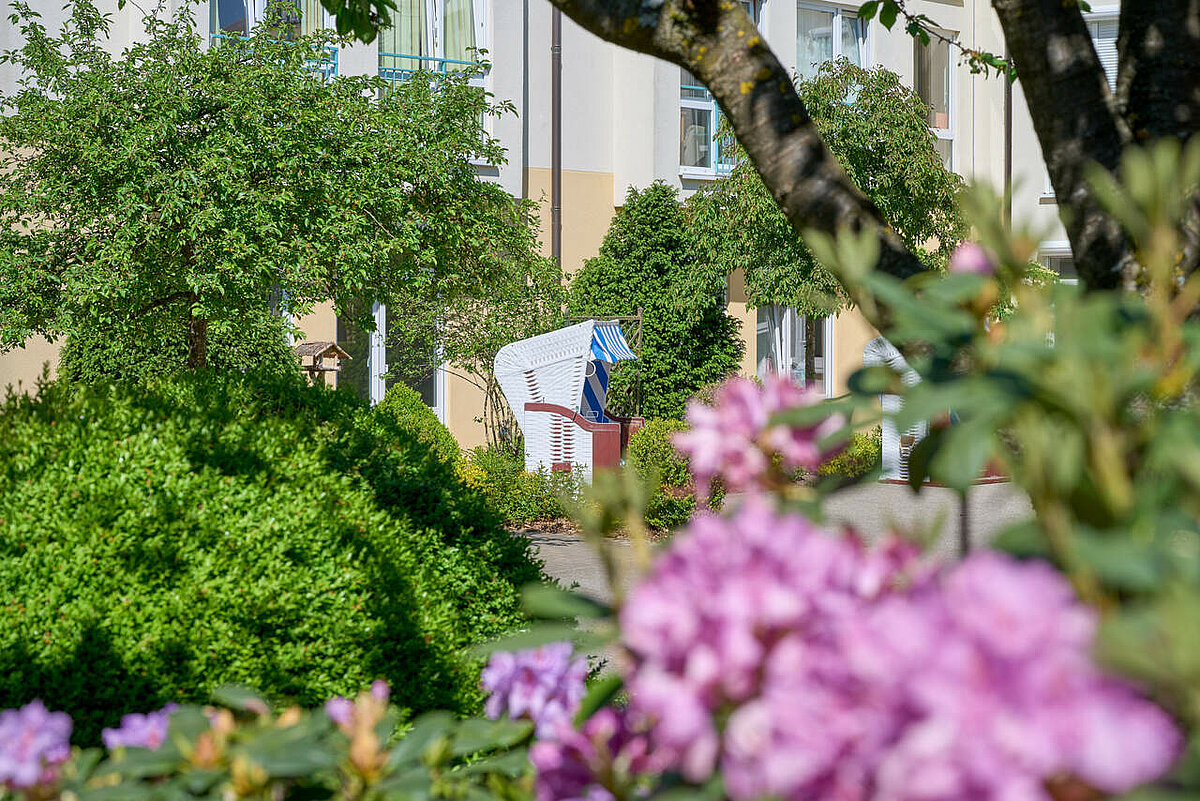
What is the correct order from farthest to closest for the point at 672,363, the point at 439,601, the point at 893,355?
1. the point at 672,363
2. the point at 893,355
3. the point at 439,601

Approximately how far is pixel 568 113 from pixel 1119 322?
15047mm

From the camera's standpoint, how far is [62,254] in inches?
307

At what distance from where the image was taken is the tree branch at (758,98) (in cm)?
234

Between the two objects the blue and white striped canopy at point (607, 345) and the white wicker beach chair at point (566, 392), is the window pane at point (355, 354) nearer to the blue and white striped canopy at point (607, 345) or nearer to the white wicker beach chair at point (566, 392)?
the white wicker beach chair at point (566, 392)

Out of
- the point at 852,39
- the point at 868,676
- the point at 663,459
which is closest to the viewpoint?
the point at 868,676

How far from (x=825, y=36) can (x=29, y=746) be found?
17624 millimetres

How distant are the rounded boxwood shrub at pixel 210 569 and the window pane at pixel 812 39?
1507 centimetres

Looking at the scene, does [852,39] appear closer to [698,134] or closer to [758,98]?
[698,134]

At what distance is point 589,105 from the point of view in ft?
52.1

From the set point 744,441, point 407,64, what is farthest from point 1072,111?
point 407,64

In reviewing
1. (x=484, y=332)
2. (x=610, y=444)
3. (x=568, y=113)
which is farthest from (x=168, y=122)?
(x=568, y=113)

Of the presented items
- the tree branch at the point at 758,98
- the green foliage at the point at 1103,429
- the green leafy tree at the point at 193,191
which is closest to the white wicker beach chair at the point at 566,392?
the green leafy tree at the point at 193,191

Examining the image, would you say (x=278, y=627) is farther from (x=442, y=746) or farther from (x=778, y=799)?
(x=778, y=799)

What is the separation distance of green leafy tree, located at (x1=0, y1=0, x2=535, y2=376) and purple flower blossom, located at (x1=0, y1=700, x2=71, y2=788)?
A: 6.13m
